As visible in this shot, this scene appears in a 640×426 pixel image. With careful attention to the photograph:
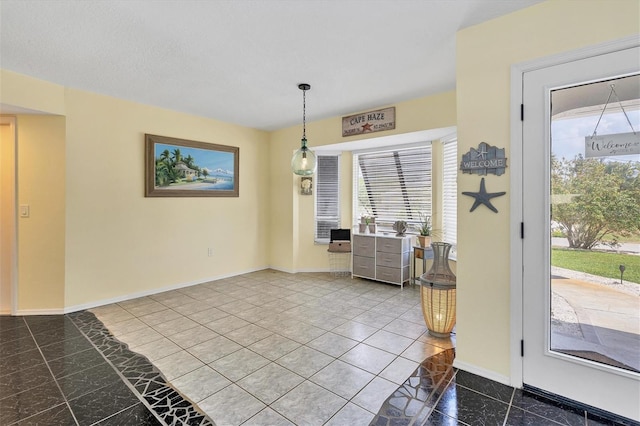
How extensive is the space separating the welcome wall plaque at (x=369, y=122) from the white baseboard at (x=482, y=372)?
298cm

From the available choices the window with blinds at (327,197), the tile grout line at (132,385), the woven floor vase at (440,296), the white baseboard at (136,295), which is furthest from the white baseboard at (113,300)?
the woven floor vase at (440,296)

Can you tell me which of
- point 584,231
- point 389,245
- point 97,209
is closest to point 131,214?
point 97,209

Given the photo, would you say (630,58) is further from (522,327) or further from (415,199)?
(415,199)

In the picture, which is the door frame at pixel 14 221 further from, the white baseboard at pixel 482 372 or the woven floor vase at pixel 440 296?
the white baseboard at pixel 482 372

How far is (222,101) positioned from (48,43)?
1.78 m

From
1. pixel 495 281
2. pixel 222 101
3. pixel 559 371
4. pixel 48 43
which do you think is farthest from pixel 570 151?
pixel 48 43

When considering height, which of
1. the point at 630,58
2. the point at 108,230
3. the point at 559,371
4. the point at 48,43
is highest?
the point at 48,43

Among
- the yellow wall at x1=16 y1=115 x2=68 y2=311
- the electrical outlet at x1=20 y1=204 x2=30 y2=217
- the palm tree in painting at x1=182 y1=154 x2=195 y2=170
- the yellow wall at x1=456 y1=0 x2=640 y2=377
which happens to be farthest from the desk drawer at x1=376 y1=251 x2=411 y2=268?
the electrical outlet at x1=20 y1=204 x2=30 y2=217

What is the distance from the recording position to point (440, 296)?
2.85m

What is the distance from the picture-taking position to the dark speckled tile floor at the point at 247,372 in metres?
1.85

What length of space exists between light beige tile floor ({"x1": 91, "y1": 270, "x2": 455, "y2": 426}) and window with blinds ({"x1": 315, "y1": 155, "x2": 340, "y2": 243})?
1343mm

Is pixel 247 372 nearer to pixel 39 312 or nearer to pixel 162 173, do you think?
pixel 39 312

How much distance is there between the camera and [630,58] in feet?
5.77

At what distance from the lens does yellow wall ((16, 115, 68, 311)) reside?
3.45 m
